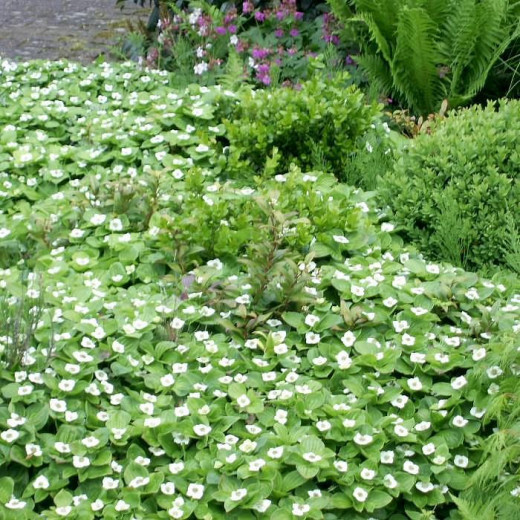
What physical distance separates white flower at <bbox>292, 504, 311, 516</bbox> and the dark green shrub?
213cm

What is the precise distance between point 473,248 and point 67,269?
1769mm

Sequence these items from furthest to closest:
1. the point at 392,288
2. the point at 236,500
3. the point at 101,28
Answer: the point at 101,28
the point at 392,288
the point at 236,500

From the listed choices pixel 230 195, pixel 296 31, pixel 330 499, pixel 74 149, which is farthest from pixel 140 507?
A: pixel 296 31

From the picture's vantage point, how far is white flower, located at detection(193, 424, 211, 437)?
2701 mm

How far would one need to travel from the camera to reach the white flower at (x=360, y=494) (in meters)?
2.54

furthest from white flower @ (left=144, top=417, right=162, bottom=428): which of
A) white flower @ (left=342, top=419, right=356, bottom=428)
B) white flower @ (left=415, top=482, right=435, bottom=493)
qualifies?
white flower @ (left=415, top=482, right=435, bottom=493)

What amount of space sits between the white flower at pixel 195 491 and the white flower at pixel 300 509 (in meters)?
0.27

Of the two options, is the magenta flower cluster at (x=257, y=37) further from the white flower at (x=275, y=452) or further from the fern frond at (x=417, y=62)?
the white flower at (x=275, y=452)

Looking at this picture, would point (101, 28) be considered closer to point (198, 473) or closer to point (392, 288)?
point (392, 288)

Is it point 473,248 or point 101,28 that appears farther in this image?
point 101,28

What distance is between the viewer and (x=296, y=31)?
591 cm

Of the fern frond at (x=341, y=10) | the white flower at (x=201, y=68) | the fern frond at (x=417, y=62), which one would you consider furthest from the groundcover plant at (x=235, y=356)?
the fern frond at (x=341, y=10)

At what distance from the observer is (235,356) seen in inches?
121

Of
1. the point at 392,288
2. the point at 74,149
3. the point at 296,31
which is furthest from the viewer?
the point at 296,31
